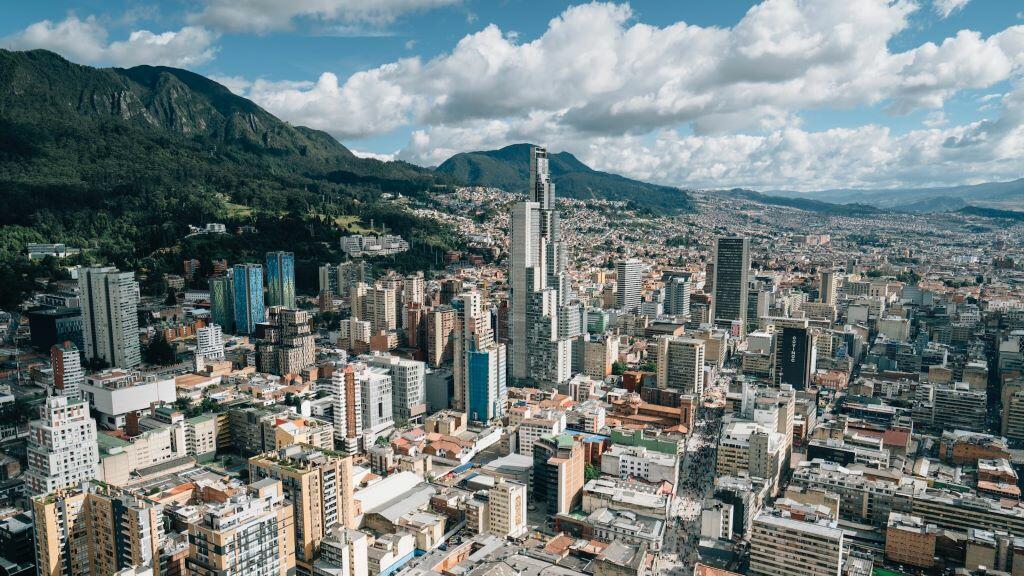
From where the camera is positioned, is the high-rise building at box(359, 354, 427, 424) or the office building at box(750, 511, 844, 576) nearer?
the office building at box(750, 511, 844, 576)

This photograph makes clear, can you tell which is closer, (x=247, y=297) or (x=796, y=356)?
(x=796, y=356)

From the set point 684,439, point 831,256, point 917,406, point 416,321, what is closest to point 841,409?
point 917,406

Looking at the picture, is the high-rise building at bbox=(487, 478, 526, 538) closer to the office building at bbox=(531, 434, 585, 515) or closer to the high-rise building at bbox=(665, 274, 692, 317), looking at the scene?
the office building at bbox=(531, 434, 585, 515)

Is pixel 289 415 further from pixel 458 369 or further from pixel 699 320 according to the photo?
pixel 699 320

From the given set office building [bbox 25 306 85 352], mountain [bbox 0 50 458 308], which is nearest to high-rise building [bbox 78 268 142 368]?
office building [bbox 25 306 85 352]

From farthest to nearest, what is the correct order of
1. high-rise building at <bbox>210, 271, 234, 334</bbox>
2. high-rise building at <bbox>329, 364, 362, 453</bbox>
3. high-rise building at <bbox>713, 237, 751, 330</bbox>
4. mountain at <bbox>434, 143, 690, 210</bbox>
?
mountain at <bbox>434, 143, 690, 210</bbox>
high-rise building at <bbox>713, 237, 751, 330</bbox>
high-rise building at <bbox>210, 271, 234, 334</bbox>
high-rise building at <bbox>329, 364, 362, 453</bbox>

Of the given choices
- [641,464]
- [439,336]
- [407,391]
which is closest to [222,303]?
[439,336]

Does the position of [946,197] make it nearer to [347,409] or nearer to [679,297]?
[679,297]
